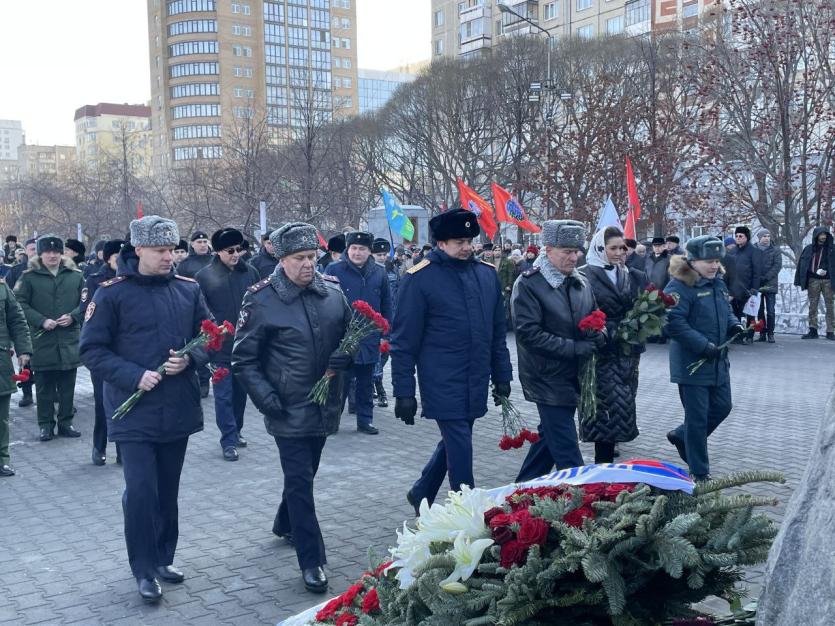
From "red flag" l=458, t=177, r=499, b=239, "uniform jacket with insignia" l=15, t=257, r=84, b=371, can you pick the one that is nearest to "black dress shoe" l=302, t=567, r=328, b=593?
"uniform jacket with insignia" l=15, t=257, r=84, b=371

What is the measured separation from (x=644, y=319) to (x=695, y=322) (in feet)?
1.70

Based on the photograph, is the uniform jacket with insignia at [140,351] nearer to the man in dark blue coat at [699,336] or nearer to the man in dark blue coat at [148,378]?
the man in dark blue coat at [148,378]

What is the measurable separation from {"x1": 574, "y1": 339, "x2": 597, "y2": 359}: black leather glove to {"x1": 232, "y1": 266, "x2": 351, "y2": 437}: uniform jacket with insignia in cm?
160

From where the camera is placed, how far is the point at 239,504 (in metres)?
7.11

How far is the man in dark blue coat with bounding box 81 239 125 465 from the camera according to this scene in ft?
27.7

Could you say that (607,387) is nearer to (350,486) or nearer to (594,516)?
(350,486)

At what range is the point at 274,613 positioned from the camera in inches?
195

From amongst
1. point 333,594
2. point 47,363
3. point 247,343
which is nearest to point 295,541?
point 333,594

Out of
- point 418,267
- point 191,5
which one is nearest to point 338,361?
point 418,267

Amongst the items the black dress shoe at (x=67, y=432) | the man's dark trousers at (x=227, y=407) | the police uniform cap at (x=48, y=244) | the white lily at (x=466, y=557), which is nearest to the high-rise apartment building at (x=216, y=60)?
the police uniform cap at (x=48, y=244)

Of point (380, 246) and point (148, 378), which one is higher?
point (380, 246)

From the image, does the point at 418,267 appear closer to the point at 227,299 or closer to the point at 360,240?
the point at 227,299

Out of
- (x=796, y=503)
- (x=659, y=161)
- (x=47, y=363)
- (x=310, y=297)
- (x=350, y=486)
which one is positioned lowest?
(x=350, y=486)

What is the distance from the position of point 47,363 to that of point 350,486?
13.0 feet
